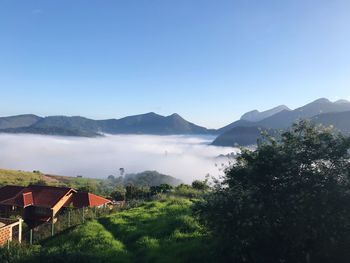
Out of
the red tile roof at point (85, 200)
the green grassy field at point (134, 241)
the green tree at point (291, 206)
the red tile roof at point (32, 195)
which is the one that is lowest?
the red tile roof at point (85, 200)

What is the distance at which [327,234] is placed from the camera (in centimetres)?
1523

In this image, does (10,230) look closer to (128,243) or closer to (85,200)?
(128,243)

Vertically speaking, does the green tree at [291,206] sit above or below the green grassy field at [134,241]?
above

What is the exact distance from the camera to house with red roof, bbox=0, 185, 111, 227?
5666 centimetres

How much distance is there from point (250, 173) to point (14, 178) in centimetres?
14254

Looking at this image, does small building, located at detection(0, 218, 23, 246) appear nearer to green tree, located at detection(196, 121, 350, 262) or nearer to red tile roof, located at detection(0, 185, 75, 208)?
green tree, located at detection(196, 121, 350, 262)

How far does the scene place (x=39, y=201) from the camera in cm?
5862

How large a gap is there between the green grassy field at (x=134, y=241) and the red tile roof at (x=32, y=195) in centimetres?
2727

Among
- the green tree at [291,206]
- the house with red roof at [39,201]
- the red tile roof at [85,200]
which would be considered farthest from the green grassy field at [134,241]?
the red tile roof at [85,200]

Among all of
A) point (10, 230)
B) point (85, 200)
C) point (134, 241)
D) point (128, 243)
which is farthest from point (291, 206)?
point (85, 200)

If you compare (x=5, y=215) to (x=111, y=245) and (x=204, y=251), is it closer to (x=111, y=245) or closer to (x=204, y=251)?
(x=111, y=245)

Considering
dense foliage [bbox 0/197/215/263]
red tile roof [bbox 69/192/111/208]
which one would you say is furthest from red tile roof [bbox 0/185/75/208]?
dense foliage [bbox 0/197/215/263]

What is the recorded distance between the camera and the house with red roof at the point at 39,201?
186 feet

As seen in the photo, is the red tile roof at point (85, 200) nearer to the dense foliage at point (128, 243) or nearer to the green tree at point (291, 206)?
the dense foliage at point (128, 243)
